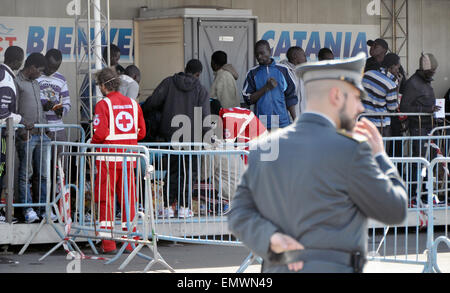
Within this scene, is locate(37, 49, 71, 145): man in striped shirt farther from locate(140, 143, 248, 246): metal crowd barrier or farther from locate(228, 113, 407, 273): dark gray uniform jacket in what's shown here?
locate(228, 113, 407, 273): dark gray uniform jacket

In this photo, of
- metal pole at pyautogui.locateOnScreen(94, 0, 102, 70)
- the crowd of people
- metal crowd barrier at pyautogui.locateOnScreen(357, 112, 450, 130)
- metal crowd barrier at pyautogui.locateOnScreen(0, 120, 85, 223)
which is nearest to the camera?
metal crowd barrier at pyautogui.locateOnScreen(0, 120, 85, 223)

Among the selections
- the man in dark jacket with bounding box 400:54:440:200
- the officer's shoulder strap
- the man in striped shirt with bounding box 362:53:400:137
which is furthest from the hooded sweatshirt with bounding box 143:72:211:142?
the officer's shoulder strap

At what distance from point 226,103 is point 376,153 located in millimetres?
8695

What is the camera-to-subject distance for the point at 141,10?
13578 mm

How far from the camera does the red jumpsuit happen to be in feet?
30.3

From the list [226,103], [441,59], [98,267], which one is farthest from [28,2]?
[441,59]

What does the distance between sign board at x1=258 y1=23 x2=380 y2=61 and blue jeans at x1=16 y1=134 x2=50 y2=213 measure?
529 centimetres

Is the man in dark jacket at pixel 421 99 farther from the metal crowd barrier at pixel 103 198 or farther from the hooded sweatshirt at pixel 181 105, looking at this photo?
the metal crowd barrier at pixel 103 198

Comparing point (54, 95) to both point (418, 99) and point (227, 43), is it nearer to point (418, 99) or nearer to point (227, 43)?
point (227, 43)

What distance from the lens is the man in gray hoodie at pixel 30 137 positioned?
10.2m

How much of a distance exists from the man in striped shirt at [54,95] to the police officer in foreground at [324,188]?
7.49 meters

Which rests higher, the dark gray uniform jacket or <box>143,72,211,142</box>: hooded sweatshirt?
<box>143,72,211,142</box>: hooded sweatshirt

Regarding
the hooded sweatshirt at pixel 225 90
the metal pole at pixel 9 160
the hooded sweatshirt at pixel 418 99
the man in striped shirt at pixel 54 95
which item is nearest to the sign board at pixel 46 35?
the man in striped shirt at pixel 54 95
